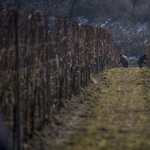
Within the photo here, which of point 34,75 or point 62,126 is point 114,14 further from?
point 62,126

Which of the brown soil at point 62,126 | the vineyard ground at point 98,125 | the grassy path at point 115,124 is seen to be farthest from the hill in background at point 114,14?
the brown soil at point 62,126

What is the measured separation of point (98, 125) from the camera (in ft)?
17.9

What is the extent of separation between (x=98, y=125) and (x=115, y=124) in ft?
1.20

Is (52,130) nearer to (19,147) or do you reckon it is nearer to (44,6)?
(19,147)

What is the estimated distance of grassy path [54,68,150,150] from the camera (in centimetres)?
451

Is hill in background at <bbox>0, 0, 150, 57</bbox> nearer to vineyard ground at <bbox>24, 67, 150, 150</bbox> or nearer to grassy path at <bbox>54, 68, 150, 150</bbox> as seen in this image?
grassy path at <bbox>54, 68, 150, 150</bbox>

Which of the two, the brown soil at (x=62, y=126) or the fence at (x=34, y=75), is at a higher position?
the fence at (x=34, y=75)

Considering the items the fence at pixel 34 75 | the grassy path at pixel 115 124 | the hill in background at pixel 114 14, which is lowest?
the grassy path at pixel 115 124

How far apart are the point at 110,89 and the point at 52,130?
4868 millimetres

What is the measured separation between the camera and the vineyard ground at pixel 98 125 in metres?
4.51

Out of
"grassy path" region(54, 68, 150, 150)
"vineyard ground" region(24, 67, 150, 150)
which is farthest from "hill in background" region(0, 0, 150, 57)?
"vineyard ground" region(24, 67, 150, 150)

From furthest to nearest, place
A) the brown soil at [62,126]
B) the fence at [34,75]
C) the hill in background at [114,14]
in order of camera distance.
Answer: the hill in background at [114,14], the fence at [34,75], the brown soil at [62,126]

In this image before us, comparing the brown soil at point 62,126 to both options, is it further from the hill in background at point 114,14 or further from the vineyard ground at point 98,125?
the hill in background at point 114,14

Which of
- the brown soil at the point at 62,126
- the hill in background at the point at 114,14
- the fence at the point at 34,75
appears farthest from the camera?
the hill in background at the point at 114,14
